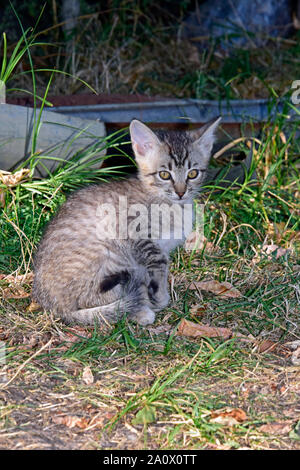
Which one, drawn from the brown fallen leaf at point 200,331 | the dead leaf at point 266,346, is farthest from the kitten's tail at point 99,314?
the dead leaf at point 266,346

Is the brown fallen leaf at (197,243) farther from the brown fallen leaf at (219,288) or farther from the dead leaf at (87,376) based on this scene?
the dead leaf at (87,376)

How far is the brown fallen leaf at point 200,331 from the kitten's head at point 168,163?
914 mm

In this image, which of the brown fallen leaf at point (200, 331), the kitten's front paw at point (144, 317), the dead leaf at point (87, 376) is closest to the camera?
the dead leaf at point (87, 376)

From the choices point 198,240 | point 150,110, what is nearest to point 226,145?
point 150,110

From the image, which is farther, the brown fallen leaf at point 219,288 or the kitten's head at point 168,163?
the kitten's head at point 168,163

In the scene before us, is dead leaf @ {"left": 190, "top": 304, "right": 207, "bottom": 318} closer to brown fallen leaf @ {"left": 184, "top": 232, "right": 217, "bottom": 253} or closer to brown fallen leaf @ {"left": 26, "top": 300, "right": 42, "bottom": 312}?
brown fallen leaf @ {"left": 184, "top": 232, "right": 217, "bottom": 253}

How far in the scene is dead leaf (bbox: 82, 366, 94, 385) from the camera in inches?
111

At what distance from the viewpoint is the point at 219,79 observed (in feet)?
20.9

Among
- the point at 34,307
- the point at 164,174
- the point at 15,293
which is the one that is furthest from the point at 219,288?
the point at 15,293

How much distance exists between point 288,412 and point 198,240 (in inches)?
72.8

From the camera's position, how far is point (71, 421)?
2508 millimetres

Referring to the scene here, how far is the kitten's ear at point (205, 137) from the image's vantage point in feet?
13.1

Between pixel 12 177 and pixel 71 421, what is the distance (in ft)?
6.88
